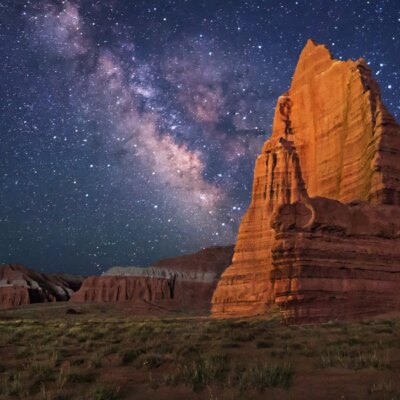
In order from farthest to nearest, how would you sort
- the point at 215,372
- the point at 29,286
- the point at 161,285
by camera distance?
the point at 29,286
the point at 161,285
the point at 215,372

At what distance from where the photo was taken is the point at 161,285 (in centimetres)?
11281

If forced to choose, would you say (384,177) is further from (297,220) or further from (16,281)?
(16,281)

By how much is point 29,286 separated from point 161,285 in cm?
3449

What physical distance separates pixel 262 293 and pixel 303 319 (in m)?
19.2

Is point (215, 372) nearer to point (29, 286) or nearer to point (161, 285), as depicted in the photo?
point (161, 285)

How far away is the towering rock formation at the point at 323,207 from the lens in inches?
912

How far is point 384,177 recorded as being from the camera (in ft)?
96.1

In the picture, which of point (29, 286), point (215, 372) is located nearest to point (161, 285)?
point (29, 286)

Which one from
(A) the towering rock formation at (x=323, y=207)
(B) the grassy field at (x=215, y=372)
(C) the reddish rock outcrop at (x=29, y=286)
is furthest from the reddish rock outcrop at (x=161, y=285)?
(B) the grassy field at (x=215, y=372)

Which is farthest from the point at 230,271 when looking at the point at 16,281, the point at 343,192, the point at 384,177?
the point at 16,281

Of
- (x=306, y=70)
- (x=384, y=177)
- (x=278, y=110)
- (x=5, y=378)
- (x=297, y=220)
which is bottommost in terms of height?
(x=5, y=378)

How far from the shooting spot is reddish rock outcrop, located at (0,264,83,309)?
108 m

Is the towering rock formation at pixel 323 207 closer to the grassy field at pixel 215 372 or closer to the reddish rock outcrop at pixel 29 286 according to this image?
the grassy field at pixel 215 372

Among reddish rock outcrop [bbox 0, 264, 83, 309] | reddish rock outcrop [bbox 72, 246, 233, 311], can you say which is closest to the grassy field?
reddish rock outcrop [bbox 72, 246, 233, 311]
